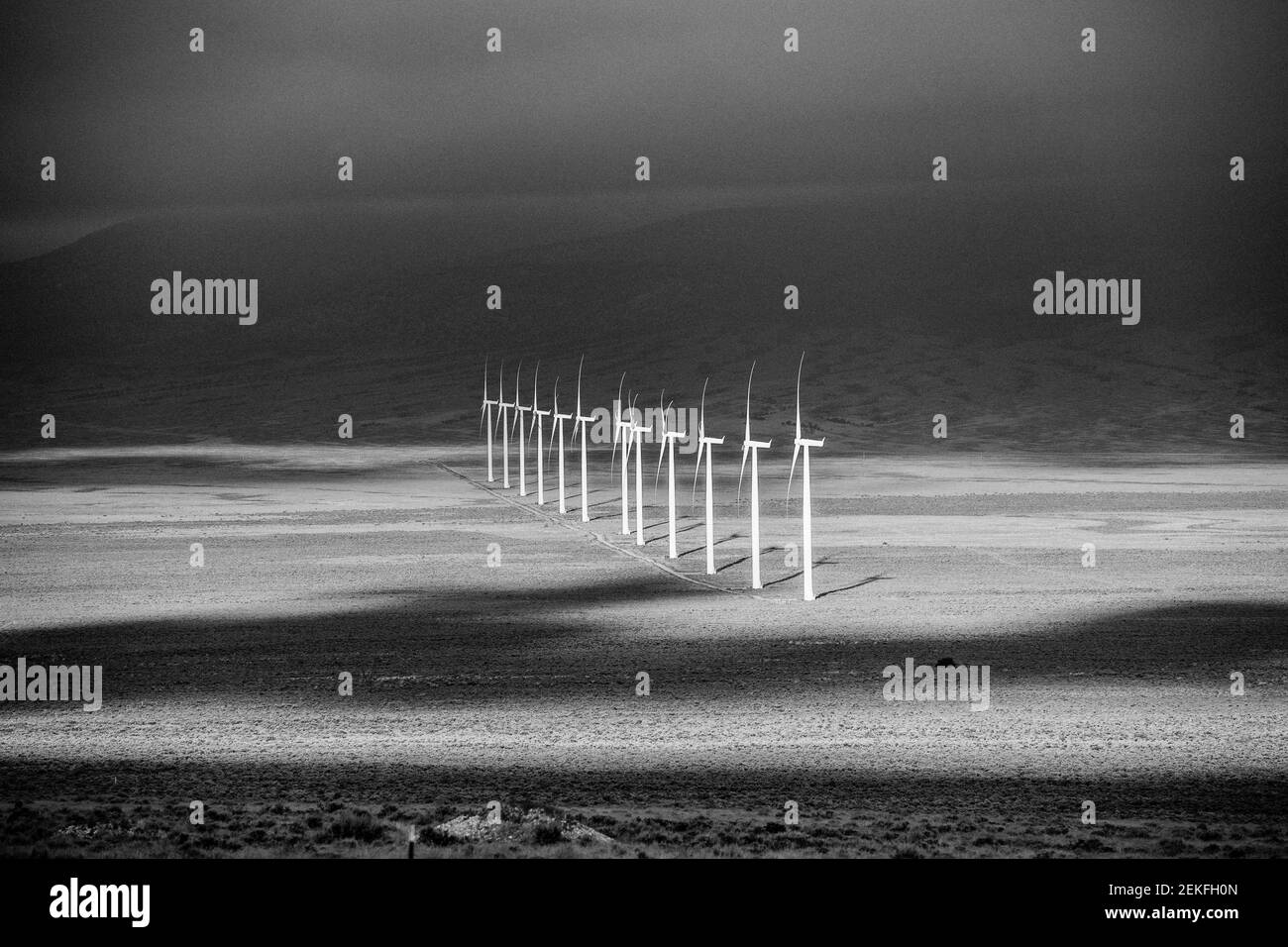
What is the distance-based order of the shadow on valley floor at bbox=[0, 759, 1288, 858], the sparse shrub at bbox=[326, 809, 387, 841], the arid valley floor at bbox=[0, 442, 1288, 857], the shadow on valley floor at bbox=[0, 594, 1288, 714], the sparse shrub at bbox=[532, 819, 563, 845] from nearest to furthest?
1. the shadow on valley floor at bbox=[0, 759, 1288, 858]
2. the sparse shrub at bbox=[532, 819, 563, 845]
3. the sparse shrub at bbox=[326, 809, 387, 841]
4. the arid valley floor at bbox=[0, 442, 1288, 857]
5. the shadow on valley floor at bbox=[0, 594, 1288, 714]

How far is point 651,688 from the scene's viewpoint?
36844mm

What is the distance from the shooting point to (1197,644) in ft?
142

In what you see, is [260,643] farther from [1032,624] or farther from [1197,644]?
[1197,644]

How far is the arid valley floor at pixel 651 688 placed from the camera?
2503 cm

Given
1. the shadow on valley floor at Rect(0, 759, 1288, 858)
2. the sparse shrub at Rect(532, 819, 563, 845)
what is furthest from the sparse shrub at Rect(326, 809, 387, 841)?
Answer: the sparse shrub at Rect(532, 819, 563, 845)

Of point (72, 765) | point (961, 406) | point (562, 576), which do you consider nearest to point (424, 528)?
point (562, 576)

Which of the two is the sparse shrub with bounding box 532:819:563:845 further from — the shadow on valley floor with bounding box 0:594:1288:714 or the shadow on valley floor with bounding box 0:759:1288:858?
the shadow on valley floor with bounding box 0:594:1288:714

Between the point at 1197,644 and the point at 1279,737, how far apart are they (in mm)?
11842

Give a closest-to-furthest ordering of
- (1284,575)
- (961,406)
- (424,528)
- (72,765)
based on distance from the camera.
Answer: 1. (72,765)
2. (1284,575)
3. (424,528)
4. (961,406)

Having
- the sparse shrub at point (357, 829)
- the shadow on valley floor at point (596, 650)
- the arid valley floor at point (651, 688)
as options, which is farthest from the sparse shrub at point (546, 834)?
the shadow on valley floor at point (596, 650)

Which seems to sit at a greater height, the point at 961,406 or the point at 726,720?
the point at 961,406

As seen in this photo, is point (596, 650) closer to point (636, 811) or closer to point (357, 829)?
point (636, 811)

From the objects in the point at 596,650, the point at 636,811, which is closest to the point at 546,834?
the point at 636,811

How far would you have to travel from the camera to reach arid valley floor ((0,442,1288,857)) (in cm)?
2503
